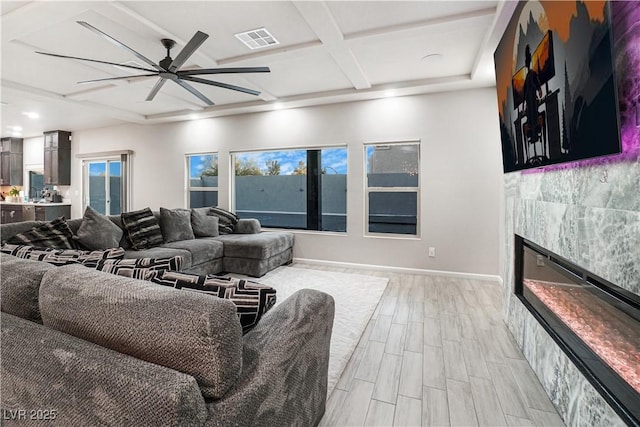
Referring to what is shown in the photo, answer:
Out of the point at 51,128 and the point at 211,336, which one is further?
the point at 51,128

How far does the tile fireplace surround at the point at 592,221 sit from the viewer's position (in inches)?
42.4

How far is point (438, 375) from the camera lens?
1.96 meters

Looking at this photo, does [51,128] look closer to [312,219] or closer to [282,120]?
[282,120]

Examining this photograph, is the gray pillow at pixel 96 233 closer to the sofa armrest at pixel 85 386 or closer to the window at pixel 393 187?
the sofa armrest at pixel 85 386

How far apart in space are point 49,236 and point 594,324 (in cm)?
420

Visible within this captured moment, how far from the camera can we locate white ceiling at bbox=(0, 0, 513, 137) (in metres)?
2.52

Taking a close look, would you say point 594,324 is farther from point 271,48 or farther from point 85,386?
point 271,48

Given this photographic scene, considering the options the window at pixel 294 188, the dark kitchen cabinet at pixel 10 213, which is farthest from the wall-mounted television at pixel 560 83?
the dark kitchen cabinet at pixel 10 213

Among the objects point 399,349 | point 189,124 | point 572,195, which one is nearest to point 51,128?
point 189,124

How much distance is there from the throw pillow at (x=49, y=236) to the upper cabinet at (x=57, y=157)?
215 inches

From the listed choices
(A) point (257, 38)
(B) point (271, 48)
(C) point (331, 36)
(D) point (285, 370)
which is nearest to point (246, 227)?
(B) point (271, 48)

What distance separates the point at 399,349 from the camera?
7.45 ft

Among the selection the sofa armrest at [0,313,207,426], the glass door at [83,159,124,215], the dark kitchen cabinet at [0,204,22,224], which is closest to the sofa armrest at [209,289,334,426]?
the sofa armrest at [0,313,207,426]

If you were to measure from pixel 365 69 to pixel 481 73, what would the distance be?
1392 mm
